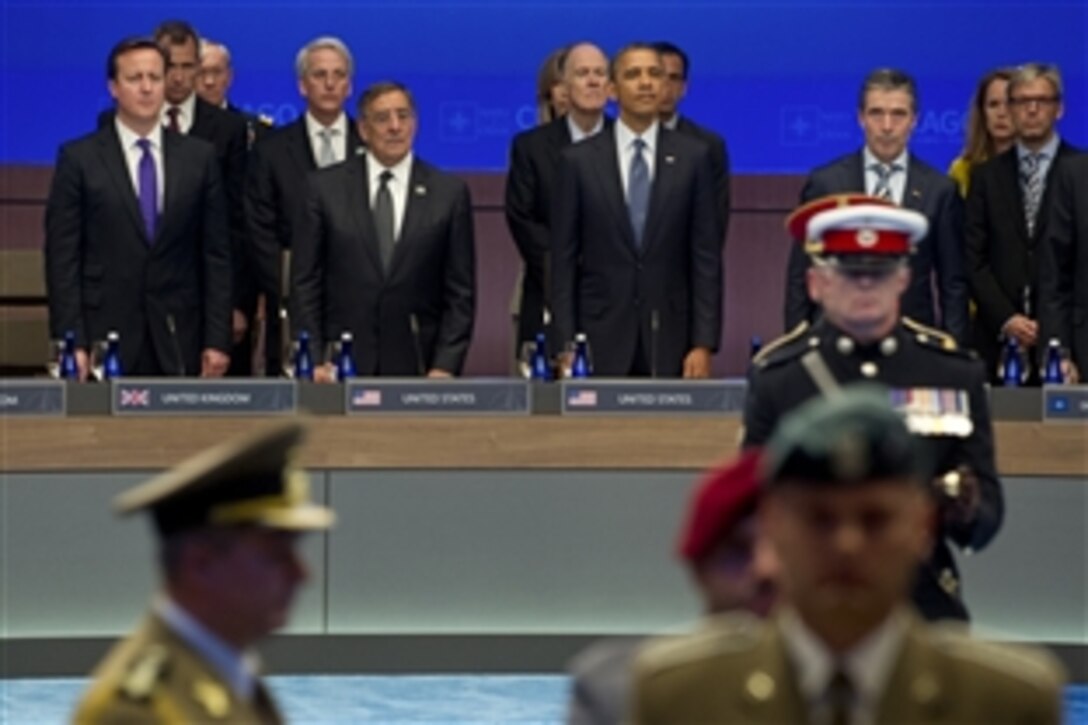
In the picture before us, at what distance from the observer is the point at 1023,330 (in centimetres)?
1029

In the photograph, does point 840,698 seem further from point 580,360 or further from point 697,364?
point 697,364

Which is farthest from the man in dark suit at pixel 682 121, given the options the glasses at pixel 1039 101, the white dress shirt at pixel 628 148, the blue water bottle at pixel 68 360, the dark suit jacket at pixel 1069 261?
the blue water bottle at pixel 68 360

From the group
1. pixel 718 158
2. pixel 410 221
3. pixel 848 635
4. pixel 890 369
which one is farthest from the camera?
pixel 718 158

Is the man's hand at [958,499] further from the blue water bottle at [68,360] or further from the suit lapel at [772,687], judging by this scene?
the blue water bottle at [68,360]

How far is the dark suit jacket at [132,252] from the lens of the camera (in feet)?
33.1

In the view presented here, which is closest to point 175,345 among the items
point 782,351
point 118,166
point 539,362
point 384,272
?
point 118,166

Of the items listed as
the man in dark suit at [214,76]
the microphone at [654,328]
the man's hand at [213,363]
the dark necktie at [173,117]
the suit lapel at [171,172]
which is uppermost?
the man in dark suit at [214,76]

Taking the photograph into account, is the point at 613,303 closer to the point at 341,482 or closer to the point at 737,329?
the point at 341,482

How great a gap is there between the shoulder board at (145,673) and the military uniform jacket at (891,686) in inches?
22.1

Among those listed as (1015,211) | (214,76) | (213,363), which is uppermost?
(214,76)

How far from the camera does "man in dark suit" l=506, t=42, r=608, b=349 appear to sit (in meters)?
10.7

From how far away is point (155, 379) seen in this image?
379 inches

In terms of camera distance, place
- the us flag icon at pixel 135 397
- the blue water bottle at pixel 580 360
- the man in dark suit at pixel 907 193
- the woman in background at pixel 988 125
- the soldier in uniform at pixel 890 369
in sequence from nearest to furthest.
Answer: the soldier in uniform at pixel 890 369 < the us flag icon at pixel 135 397 < the blue water bottle at pixel 580 360 < the man in dark suit at pixel 907 193 < the woman in background at pixel 988 125

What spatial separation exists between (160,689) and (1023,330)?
7.44 metres
